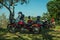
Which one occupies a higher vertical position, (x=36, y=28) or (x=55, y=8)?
(x=55, y=8)

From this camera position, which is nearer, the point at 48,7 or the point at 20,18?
the point at 20,18

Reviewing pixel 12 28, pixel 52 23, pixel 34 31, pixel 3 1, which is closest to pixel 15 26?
pixel 12 28

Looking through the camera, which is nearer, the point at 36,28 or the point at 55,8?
the point at 36,28

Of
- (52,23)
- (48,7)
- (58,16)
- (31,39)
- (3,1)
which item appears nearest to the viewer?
(31,39)

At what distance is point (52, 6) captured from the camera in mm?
48812

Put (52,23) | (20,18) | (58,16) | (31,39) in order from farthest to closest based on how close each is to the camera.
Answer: (58,16) < (52,23) < (20,18) < (31,39)

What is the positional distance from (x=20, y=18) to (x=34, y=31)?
1567 millimetres

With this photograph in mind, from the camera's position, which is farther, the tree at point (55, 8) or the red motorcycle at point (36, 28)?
the tree at point (55, 8)

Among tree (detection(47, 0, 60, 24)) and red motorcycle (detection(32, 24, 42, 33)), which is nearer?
red motorcycle (detection(32, 24, 42, 33))

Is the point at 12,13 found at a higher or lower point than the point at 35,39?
higher

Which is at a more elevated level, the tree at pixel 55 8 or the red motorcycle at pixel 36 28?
the tree at pixel 55 8

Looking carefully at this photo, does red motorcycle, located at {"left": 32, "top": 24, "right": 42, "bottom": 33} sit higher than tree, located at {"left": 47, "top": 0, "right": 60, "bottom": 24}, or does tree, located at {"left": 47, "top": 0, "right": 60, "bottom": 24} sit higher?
tree, located at {"left": 47, "top": 0, "right": 60, "bottom": 24}

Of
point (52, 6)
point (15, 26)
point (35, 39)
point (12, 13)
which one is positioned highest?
point (52, 6)

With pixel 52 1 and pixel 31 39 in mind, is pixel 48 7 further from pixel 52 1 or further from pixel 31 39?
pixel 31 39
